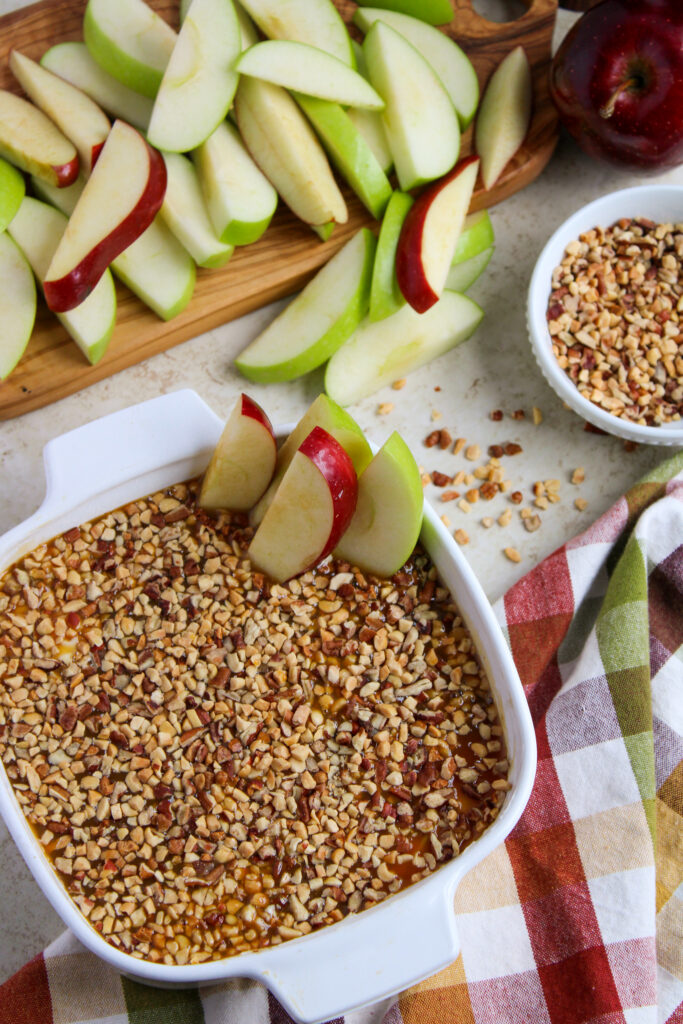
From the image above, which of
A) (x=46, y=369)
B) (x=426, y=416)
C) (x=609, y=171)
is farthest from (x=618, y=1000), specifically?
(x=609, y=171)

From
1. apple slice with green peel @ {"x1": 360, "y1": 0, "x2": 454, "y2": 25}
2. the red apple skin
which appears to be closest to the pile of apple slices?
the red apple skin

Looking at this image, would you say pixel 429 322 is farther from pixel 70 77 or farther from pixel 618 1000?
pixel 618 1000

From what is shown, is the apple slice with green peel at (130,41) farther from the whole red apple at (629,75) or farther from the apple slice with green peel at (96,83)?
the whole red apple at (629,75)

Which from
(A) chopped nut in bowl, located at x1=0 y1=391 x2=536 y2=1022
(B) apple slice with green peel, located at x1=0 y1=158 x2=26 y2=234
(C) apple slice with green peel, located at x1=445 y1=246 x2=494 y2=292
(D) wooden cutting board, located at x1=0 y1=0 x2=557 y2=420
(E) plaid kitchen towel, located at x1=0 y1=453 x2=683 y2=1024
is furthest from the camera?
(C) apple slice with green peel, located at x1=445 y1=246 x2=494 y2=292

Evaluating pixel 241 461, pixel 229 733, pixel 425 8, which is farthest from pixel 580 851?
pixel 425 8

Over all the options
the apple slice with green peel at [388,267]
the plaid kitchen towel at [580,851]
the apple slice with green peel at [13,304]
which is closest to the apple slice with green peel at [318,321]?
the apple slice with green peel at [388,267]

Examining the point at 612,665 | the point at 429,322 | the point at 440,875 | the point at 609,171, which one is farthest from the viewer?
the point at 609,171

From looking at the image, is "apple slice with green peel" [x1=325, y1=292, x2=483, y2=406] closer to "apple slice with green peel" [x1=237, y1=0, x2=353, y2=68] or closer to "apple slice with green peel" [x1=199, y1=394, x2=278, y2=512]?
"apple slice with green peel" [x1=199, y1=394, x2=278, y2=512]

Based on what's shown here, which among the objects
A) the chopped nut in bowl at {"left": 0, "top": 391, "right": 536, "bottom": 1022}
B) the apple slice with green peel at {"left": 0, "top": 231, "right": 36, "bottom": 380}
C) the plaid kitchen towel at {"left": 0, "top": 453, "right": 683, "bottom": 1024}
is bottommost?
the plaid kitchen towel at {"left": 0, "top": 453, "right": 683, "bottom": 1024}
